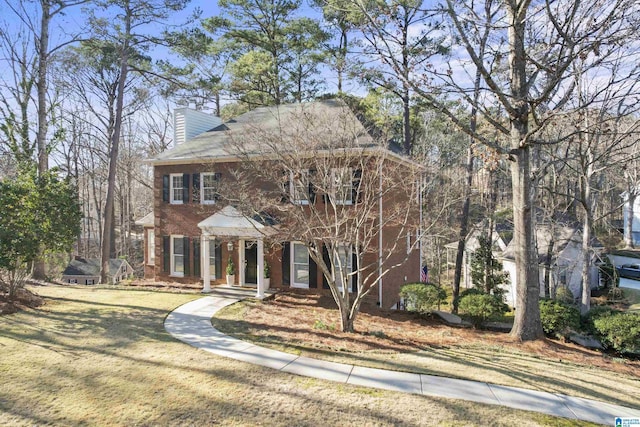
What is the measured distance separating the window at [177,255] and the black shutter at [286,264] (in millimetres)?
4713

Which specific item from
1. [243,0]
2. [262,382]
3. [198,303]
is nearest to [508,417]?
[262,382]

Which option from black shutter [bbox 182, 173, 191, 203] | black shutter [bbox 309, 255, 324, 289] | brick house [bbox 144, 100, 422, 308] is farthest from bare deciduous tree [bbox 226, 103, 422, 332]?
black shutter [bbox 182, 173, 191, 203]

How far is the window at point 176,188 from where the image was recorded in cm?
1598

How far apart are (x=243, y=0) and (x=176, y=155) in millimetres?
12765

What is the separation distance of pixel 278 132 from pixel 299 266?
4.99 metres

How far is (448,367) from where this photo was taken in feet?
23.8

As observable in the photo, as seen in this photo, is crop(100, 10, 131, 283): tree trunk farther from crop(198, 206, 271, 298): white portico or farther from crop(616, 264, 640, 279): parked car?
crop(616, 264, 640, 279): parked car

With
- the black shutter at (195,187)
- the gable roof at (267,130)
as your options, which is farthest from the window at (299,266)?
the black shutter at (195,187)

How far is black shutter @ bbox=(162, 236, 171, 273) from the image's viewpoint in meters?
16.2

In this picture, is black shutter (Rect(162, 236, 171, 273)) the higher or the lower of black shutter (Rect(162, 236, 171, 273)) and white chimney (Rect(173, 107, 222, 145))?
the lower

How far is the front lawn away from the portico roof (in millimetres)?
2442

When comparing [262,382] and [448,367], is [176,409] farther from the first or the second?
[448,367]

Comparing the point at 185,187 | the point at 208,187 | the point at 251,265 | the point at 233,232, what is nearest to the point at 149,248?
the point at 185,187

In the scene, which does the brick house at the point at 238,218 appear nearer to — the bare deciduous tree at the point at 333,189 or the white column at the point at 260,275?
the white column at the point at 260,275
